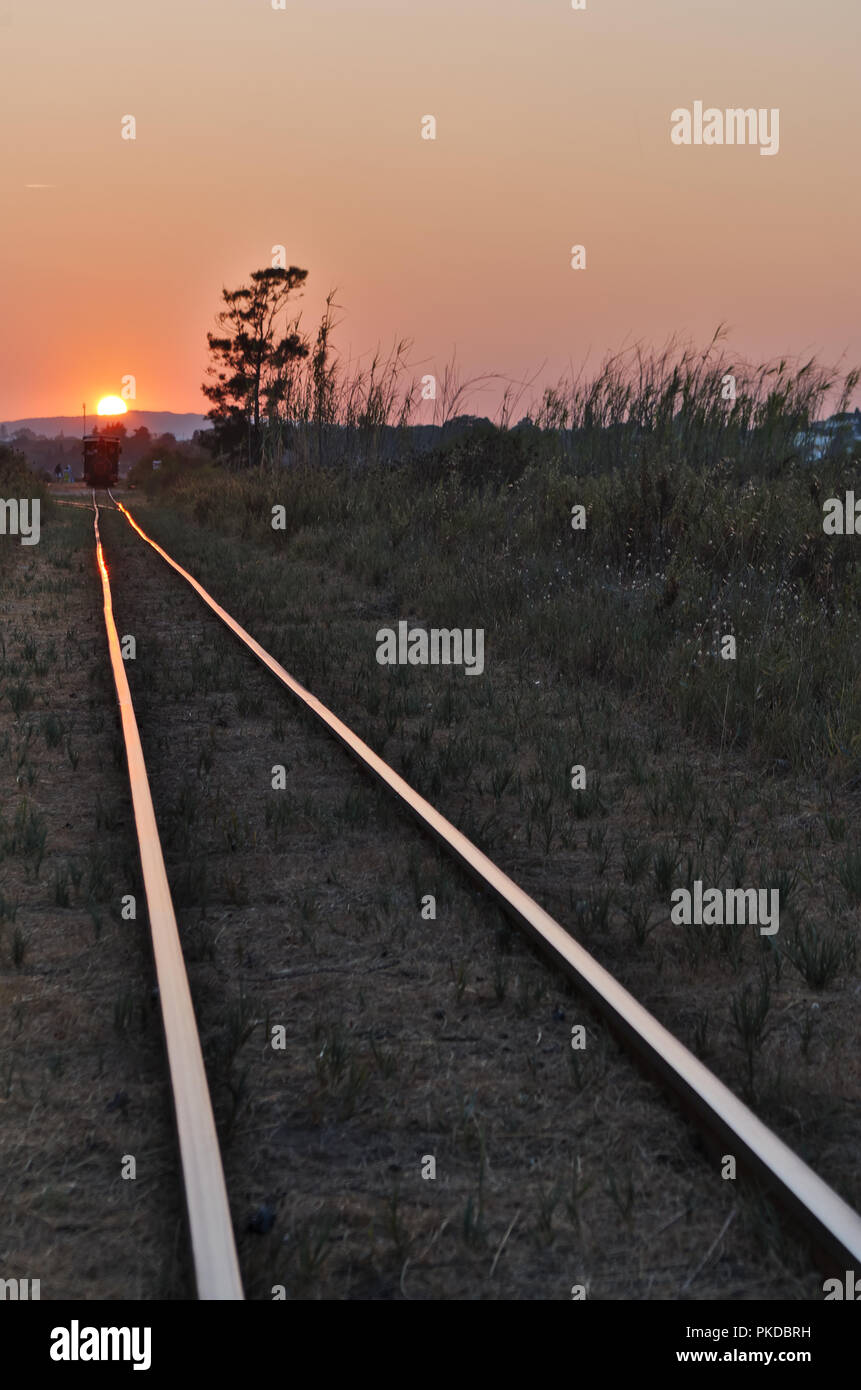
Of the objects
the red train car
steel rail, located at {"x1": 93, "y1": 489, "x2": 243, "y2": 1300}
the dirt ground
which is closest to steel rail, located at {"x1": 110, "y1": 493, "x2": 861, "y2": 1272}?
the dirt ground

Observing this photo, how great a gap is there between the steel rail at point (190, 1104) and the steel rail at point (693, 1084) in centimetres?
112

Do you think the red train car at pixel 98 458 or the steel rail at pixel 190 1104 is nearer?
the steel rail at pixel 190 1104

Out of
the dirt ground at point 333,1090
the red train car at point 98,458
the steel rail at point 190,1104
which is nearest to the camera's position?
the steel rail at point 190,1104

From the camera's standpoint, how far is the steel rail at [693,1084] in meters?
2.35

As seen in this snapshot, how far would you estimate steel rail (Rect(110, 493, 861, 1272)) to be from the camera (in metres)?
2.35

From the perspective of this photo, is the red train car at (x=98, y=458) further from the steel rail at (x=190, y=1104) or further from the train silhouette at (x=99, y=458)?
the steel rail at (x=190, y=1104)

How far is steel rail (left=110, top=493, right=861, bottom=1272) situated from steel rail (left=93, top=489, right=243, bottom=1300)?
1119 mm

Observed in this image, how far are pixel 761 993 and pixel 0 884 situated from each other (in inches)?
114

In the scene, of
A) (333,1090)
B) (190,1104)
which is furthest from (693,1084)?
(190,1104)

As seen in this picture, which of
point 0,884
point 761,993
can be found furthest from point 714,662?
point 0,884

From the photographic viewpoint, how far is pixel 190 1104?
2801 millimetres

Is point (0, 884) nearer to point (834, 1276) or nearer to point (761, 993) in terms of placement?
point (761, 993)

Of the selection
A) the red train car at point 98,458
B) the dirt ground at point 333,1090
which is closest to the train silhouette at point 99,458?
the red train car at point 98,458

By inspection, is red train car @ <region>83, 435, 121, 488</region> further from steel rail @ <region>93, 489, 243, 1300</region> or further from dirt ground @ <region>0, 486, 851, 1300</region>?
steel rail @ <region>93, 489, 243, 1300</region>
